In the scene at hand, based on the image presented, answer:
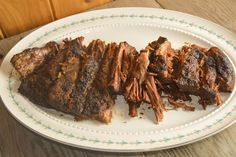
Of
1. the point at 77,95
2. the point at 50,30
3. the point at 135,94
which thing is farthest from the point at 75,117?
the point at 50,30

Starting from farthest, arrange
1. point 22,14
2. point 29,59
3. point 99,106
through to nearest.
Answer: point 22,14 < point 29,59 < point 99,106

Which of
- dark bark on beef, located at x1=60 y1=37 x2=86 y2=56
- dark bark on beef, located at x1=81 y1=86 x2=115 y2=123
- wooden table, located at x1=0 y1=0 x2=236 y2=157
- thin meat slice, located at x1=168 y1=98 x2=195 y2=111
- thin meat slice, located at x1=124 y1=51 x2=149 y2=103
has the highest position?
dark bark on beef, located at x1=60 y1=37 x2=86 y2=56

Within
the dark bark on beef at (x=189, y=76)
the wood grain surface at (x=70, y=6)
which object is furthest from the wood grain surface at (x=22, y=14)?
the dark bark on beef at (x=189, y=76)

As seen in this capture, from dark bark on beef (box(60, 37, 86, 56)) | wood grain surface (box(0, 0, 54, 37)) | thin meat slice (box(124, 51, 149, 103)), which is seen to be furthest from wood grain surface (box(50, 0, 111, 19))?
thin meat slice (box(124, 51, 149, 103))

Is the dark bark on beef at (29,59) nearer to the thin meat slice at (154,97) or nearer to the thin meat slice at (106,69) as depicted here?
the thin meat slice at (106,69)

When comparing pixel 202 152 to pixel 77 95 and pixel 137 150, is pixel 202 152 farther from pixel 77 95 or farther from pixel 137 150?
pixel 77 95

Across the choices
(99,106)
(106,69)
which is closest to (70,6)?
(106,69)

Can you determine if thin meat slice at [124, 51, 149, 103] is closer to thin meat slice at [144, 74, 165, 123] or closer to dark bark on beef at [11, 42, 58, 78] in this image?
thin meat slice at [144, 74, 165, 123]

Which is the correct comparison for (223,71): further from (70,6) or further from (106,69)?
(70,6)
